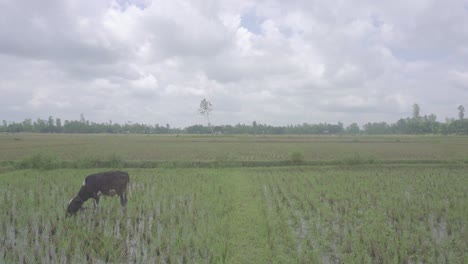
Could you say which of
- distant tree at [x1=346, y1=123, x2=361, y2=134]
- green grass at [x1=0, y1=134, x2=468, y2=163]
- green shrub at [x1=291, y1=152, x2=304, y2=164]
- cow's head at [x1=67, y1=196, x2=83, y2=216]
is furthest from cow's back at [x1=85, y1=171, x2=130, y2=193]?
distant tree at [x1=346, y1=123, x2=361, y2=134]

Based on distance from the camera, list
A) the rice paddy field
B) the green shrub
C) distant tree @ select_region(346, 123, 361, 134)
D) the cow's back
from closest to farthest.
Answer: the rice paddy field, the cow's back, the green shrub, distant tree @ select_region(346, 123, 361, 134)

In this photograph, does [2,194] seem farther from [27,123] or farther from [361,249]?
[27,123]

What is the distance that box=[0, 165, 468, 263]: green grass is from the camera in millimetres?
5059

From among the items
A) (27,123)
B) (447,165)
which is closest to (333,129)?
(447,165)

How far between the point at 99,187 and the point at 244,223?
4.45 metres

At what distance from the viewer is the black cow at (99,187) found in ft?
23.2

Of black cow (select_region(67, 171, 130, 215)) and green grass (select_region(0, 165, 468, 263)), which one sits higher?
black cow (select_region(67, 171, 130, 215))

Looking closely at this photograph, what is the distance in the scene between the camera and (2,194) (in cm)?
938

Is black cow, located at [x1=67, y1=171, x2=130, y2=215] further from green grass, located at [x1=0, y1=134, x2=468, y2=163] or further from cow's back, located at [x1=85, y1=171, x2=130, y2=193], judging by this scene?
green grass, located at [x1=0, y1=134, x2=468, y2=163]

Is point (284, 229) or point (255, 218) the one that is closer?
point (284, 229)

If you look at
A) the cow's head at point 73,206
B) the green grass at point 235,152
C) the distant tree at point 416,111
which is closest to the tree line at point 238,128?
the distant tree at point 416,111

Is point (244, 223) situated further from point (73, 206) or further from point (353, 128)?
point (353, 128)

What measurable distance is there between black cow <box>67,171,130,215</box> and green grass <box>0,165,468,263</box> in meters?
0.36

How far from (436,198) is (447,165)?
36.5 feet
